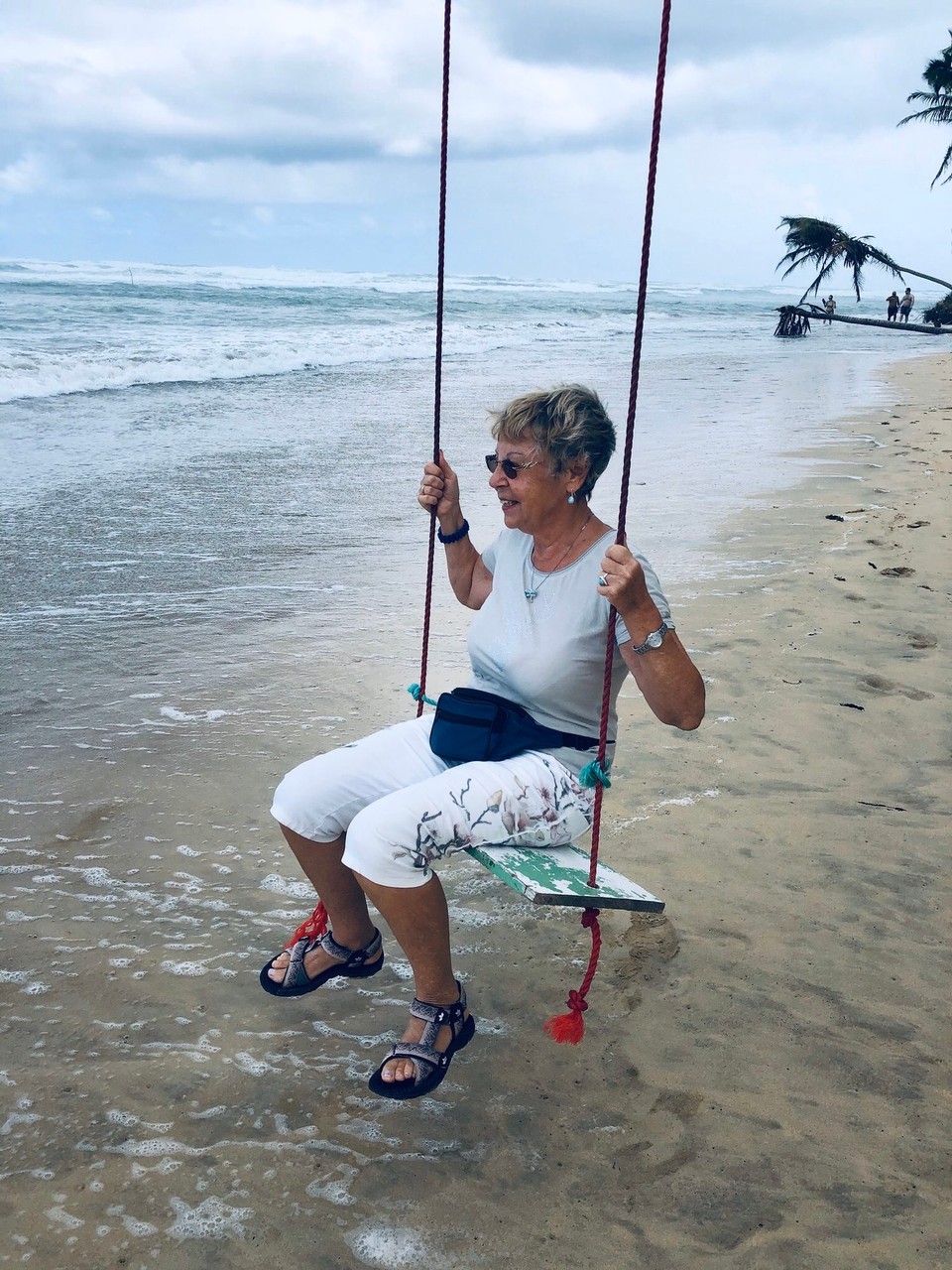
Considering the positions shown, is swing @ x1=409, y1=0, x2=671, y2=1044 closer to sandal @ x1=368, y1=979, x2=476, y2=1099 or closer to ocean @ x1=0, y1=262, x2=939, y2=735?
sandal @ x1=368, y1=979, x2=476, y2=1099

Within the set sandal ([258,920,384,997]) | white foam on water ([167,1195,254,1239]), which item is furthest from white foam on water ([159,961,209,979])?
white foam on water ([167,1195,254,1239])

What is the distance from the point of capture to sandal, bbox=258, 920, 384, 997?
2.53 meters

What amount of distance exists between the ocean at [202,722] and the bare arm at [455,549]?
87cm

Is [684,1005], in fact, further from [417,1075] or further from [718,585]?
[718,585]

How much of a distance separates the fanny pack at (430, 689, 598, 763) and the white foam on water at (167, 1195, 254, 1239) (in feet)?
3.16

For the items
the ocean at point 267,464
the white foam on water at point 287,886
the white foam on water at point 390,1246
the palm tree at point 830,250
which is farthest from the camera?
the palm tree at point 830,250

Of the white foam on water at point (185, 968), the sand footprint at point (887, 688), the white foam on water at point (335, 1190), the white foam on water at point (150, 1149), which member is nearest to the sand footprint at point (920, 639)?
the sand footprint at point (887, 688)

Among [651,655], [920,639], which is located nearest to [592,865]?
[651,655]

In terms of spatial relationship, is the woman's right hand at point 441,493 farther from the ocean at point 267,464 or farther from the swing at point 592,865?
the ocean at point 267,464

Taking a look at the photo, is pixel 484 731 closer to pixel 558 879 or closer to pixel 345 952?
pixel 558 879

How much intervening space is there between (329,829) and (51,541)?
4643 millimetres

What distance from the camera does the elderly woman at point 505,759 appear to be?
2170 mm

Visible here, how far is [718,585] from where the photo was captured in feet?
18.3

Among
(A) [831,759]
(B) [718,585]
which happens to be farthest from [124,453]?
(A) [831,759]
